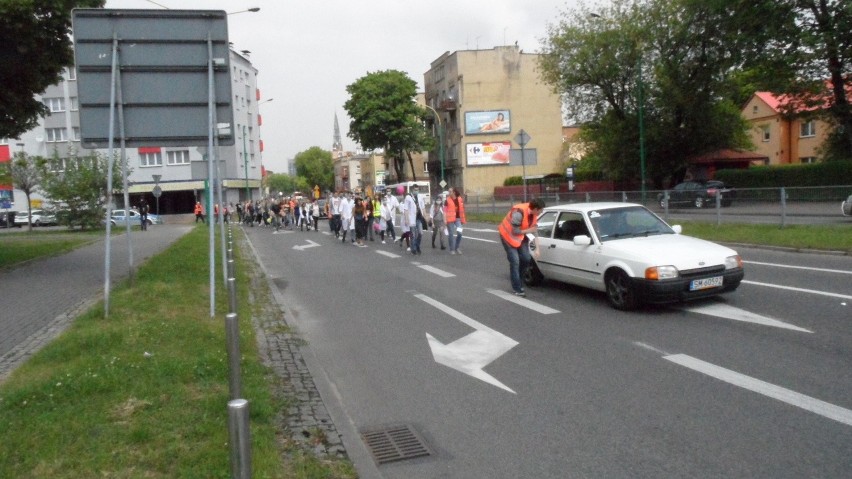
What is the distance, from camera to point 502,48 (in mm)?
71562

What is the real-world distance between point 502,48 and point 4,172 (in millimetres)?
50263

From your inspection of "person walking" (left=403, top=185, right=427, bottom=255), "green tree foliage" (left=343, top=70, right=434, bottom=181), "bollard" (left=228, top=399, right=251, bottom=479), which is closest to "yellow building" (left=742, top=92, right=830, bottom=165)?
"green tree foliage" (left=343, top=70, right=434, bottom=181)

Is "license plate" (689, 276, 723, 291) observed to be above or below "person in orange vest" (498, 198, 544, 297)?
below

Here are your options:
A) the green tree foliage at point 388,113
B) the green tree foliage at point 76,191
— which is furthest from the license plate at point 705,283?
the green tree foliage at point 388,113

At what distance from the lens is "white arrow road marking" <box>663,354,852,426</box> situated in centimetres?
537

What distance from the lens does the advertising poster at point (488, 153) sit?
72125mm

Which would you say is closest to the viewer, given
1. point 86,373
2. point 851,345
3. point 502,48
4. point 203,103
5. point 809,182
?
point 86,373

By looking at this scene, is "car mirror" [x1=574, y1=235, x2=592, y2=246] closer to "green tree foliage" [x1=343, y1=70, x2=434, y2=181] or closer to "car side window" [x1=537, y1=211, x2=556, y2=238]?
"car side window" [x1=537, y1=211, x2=556, y2=238]

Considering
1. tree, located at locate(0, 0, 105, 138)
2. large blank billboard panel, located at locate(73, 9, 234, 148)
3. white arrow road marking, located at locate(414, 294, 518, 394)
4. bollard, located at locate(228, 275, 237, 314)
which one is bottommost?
white arrow road marking, located at locate(414, 294, 518, 394)

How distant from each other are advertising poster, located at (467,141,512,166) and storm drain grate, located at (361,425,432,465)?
67.3 meters

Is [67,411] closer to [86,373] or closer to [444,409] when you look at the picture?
[86,373]

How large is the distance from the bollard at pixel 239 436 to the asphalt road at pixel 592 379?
161cm

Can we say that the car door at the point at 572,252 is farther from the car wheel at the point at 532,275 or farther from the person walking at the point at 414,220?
the person walking at the point at 414,220

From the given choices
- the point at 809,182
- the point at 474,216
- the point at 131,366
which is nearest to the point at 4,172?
the point at 474,216
